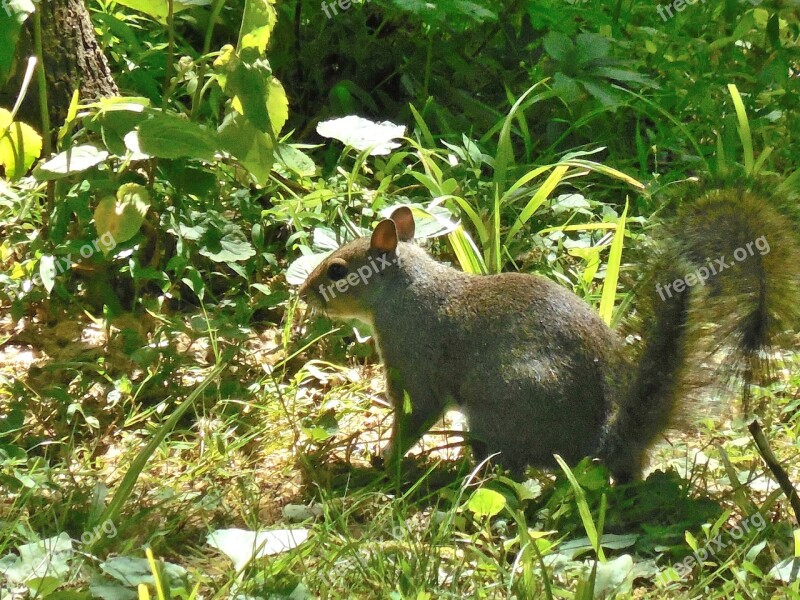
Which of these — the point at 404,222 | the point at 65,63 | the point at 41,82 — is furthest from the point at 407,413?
the point at 65,63

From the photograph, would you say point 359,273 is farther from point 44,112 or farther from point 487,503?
point 44,112

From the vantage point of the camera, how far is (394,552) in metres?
2.48

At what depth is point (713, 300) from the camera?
260cm

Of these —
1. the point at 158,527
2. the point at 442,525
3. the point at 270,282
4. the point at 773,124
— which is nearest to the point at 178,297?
the point at 270,282

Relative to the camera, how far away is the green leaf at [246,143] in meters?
3.03

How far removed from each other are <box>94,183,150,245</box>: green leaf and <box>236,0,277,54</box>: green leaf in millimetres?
580

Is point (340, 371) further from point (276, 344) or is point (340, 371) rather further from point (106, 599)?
point (106, 599)

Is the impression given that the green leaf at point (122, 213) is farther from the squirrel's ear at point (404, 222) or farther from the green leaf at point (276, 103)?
the squirrel's ear at point (404, 222)

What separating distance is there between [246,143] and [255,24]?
14.2 inches

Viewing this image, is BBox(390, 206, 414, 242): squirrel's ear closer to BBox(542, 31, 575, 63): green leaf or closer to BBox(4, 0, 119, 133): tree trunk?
BBox(542, 31, 575, 63): green leaf

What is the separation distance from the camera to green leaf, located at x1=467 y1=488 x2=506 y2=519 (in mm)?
2547

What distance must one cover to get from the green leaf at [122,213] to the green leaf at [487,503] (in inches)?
54.4

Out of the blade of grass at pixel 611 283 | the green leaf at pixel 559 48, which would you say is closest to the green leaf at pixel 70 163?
the blade of grass at pixel 611 283

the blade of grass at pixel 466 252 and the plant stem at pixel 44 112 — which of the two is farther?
the blade of grass at pixel 466 252
